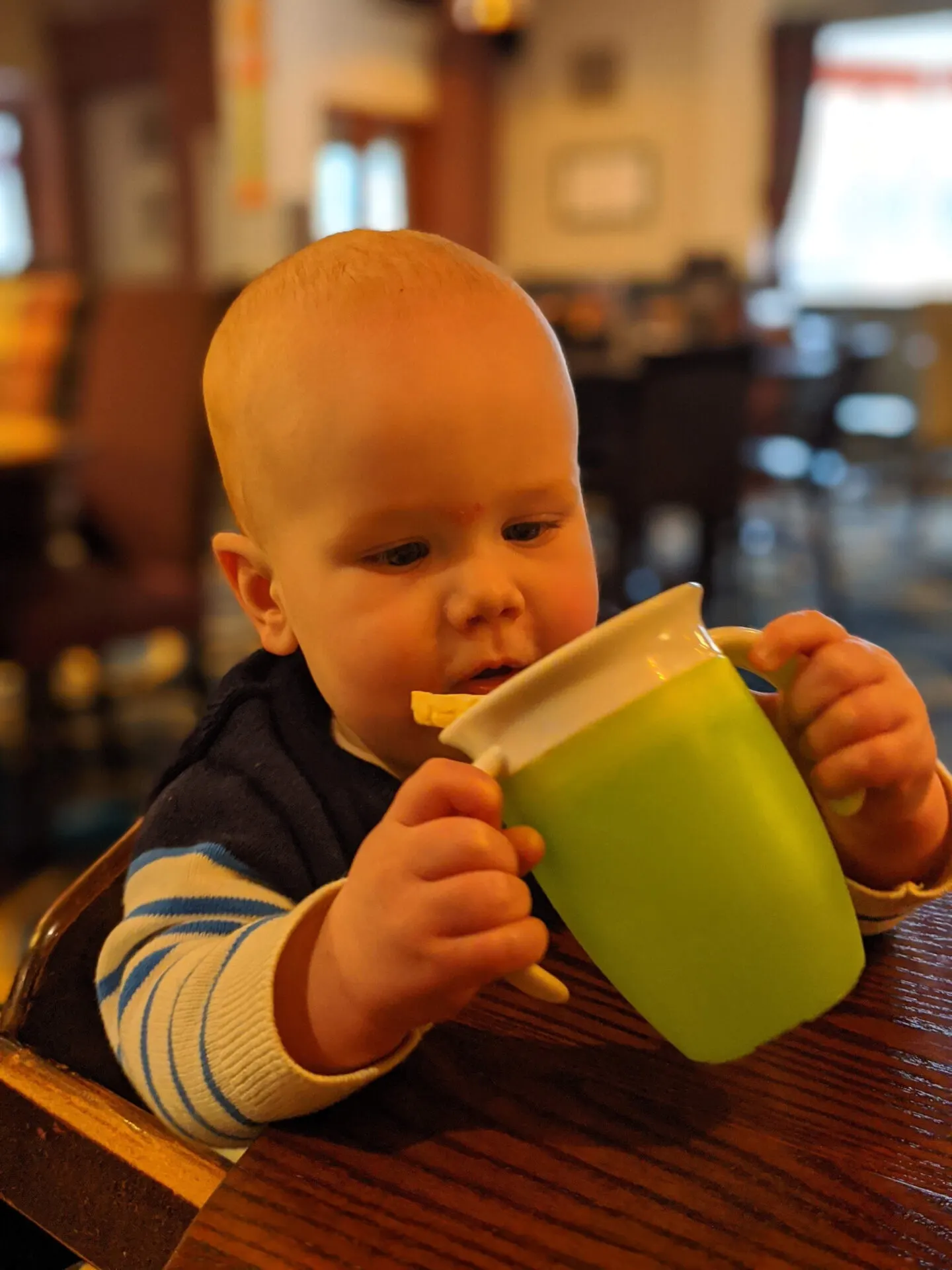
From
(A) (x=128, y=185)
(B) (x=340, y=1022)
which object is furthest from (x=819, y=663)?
(A) (x=128, y=185)

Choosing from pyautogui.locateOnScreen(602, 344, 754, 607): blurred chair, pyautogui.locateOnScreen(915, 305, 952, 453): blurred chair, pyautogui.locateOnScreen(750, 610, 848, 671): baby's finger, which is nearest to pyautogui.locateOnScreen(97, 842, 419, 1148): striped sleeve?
pyautogui.locateOnScreen(750, 610, 848, 671): baby's finger

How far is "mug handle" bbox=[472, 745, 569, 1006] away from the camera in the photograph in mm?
368

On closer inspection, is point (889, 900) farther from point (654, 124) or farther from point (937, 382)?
point (654, 124)

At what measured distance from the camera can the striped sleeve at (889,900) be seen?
52cm

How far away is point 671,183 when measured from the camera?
22.4 ft

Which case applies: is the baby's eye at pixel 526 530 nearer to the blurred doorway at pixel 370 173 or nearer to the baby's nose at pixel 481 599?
the baby's nose at pixel 481 599

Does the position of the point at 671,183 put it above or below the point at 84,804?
above

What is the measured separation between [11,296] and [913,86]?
587 cm

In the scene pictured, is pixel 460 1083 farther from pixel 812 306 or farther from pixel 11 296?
pixel 812 306

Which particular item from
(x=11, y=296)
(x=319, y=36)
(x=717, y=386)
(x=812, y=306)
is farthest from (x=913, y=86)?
(x=11, y=296)

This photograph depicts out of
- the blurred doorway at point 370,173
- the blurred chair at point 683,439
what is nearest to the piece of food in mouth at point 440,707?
the blurred chair at point 683,439

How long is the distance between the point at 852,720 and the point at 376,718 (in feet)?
0.78

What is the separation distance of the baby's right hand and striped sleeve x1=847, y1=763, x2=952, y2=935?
0.21m

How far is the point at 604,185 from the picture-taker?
7.02 metres
